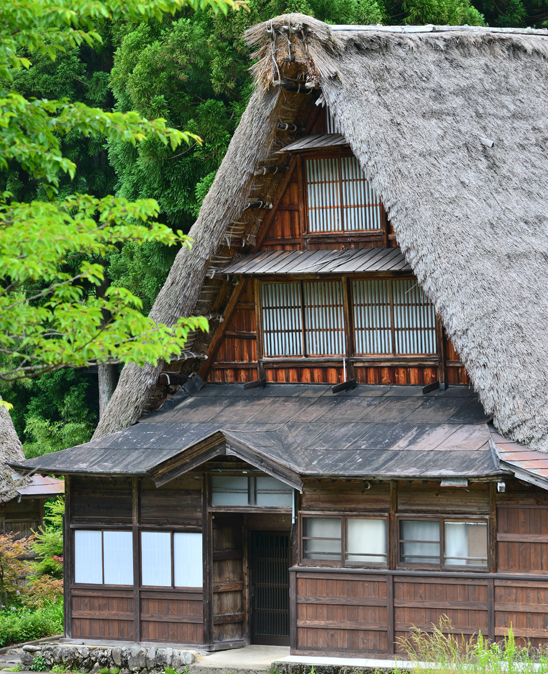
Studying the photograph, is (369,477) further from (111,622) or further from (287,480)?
(111,622)

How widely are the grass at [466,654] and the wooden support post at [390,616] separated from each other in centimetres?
12

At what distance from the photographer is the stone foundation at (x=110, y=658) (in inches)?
554

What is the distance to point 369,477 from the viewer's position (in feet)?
42.4

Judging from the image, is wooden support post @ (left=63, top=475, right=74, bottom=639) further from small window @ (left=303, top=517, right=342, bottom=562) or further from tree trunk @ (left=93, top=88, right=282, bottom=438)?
small window @ (left=303, top=517, right=342, bottom=562)

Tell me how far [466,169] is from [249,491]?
579 cm

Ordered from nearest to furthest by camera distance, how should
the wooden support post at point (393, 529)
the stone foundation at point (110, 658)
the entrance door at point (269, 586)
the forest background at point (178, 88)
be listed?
the wooden support post at point (393, 529) < the stone foundation at point (110, 658) < the entrance door at point (269, 586) < the forest background at point (178, 88)

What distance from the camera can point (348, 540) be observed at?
1366cm

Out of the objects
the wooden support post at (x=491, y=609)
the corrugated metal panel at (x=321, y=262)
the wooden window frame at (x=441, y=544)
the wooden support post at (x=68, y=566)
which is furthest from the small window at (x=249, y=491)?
the corrugated metal panel at (x=321, y=262)

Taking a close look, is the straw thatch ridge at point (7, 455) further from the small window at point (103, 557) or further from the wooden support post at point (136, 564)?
the wooden support post at point (136, 564)

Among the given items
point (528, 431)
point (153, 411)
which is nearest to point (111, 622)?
point (153, 411)

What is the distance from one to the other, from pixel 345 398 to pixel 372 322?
4.12 feet

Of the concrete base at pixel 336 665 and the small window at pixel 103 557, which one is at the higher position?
the small window at pixel 103 557

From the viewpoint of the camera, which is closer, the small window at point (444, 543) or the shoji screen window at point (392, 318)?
the small window at point (444, 543)

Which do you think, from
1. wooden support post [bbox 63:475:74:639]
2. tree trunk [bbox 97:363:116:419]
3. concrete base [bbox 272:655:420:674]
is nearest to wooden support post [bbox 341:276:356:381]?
concrete base [bbox 272:655:420:674]
